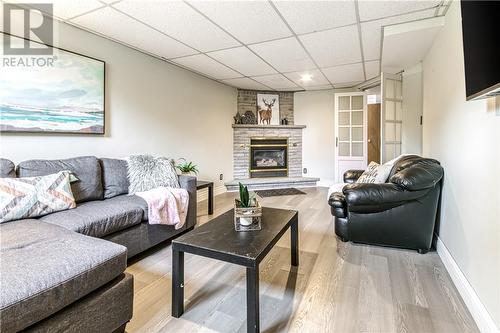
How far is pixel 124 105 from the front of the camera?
10.3 ft

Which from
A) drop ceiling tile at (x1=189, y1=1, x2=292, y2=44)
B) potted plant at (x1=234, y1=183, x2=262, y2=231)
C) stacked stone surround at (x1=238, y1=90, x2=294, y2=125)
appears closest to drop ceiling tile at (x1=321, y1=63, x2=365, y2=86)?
stacked stone surround at (x1=238, y1=90, x2=294, y2=125)

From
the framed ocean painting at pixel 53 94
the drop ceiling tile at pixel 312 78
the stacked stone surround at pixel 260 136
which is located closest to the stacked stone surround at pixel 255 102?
the stacked stone surround at pixel 260 136

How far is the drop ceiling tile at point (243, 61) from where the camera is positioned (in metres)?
3.33

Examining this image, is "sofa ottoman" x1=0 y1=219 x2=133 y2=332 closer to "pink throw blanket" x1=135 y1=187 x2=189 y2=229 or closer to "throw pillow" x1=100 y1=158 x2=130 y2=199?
"pink throw blanket" x1=135 y1=187 x2=189 y2=229

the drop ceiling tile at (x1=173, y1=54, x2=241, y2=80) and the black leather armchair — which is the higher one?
the drop ceiling tile at (x1=173, y1=54, x2=241, y2=80)

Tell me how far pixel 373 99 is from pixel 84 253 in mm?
6201

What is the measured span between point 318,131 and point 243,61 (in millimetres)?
2852

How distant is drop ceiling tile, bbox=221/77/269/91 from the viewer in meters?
4.86

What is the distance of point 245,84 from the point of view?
5207 millimetres

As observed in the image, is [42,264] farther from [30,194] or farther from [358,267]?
[358,267]

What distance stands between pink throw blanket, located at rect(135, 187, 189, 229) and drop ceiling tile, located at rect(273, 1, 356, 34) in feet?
6.56

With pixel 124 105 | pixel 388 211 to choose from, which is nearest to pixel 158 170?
pixel 124 105

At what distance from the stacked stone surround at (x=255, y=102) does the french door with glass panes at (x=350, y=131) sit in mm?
1144

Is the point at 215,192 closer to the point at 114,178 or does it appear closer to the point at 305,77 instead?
the point at 114,178
